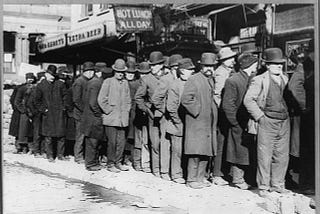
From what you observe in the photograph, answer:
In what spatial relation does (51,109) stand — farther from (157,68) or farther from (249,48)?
(249,48)

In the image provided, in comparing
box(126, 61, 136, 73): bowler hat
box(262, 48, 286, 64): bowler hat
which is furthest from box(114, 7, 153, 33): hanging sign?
box(262, 48, 286, 64): bowler hat

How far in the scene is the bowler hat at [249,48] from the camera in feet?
12.5

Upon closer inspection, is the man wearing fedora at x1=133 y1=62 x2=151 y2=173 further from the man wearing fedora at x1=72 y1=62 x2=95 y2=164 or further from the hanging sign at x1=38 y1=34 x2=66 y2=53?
the hanging sign at x1=38 y1=34 x2=66 y2=53

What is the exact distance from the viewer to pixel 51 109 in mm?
4531

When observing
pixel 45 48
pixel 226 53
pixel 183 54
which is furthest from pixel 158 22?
pixel 45 48

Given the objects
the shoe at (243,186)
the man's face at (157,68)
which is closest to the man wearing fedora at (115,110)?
the man's face at (157,68)

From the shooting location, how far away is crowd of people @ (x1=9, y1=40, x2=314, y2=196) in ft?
11.9

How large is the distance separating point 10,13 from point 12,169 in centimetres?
115

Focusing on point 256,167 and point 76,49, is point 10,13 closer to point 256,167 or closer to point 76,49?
point 76,49

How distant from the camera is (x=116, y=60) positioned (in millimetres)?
4203

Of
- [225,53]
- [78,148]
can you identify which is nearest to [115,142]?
[78,148]

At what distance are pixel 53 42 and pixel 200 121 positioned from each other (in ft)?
4.34

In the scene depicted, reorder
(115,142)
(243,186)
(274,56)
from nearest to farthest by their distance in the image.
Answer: (274,56) → (243,186) → (115,142)

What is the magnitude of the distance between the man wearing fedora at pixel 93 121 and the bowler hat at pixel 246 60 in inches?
46.3
